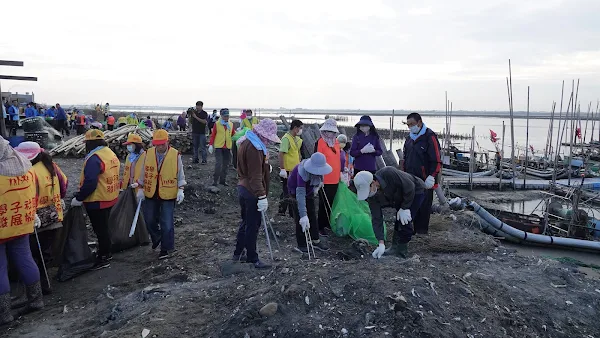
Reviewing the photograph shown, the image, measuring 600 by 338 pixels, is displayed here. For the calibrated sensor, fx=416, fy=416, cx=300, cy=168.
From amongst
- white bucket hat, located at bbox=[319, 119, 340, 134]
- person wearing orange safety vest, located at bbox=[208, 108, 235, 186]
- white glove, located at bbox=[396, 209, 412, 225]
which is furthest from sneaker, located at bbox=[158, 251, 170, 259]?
person wearing orange safety vest, located at bbox=[208, 108, 235, 186]

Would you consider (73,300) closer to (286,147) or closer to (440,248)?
(286,147)

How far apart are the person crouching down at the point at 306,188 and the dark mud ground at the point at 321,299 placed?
1.29 feet

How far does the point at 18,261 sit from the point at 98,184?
1.25 meters

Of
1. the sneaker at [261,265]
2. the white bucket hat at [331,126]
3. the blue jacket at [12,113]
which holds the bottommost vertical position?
the sneaker at [261,265]

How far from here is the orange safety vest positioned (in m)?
5.92

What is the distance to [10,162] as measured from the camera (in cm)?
366

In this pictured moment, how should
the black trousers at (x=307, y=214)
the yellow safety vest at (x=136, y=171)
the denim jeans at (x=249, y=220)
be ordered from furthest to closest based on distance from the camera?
the black trousers at (x=307, y=214) → the yellow safety vest at (x=136, y=171) → the denim jeans at (x=249, y=220)

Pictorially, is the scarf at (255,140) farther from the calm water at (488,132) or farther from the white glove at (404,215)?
the calm water at (488,132)

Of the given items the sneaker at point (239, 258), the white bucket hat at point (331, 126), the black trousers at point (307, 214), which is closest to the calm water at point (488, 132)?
the white bucket hat at point (331, 126)

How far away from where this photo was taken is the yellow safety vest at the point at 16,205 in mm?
3621

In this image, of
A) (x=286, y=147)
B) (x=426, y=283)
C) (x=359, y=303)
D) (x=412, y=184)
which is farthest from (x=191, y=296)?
(x=286, y=147)

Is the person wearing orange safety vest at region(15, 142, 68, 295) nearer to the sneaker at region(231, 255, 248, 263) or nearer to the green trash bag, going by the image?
the sneaker at region(231, 255, 248, 263)

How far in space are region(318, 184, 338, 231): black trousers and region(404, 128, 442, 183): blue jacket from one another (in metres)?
1.13

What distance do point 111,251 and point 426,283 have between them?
13.1 feet
